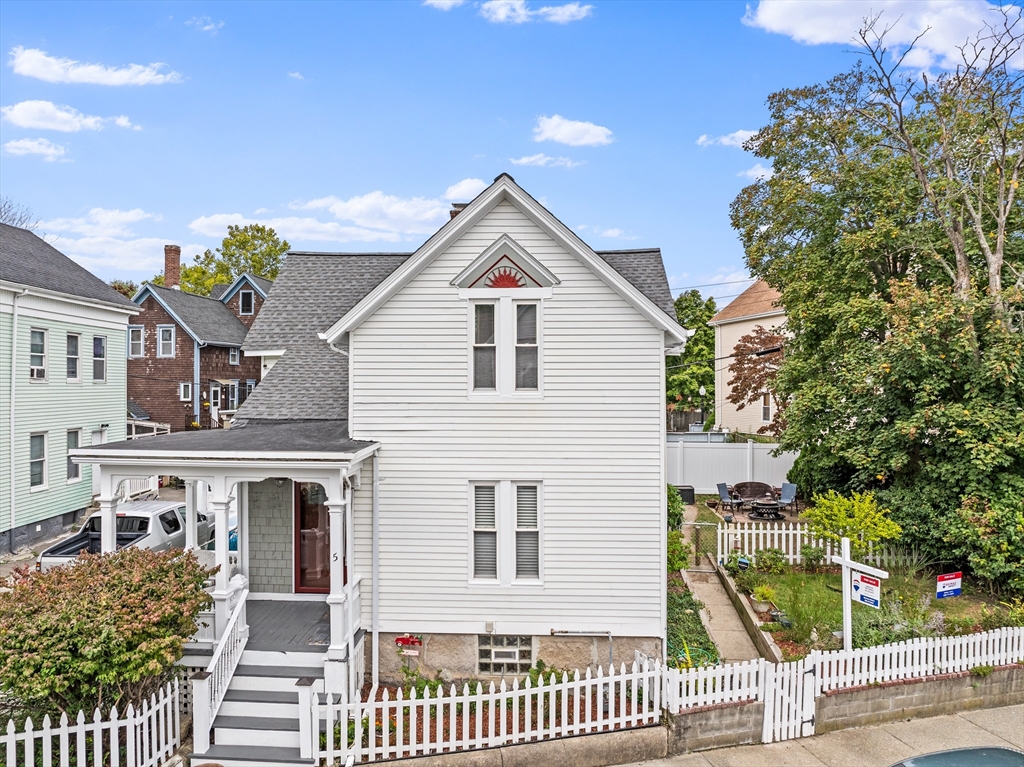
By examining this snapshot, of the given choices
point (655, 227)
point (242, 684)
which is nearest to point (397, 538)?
point (242, 684)

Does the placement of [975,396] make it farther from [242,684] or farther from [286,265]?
[286,265]

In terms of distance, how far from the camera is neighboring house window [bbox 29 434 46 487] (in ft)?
62.2

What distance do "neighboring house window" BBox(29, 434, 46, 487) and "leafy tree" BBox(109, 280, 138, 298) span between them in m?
40.8

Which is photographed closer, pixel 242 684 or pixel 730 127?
pixel 242 684

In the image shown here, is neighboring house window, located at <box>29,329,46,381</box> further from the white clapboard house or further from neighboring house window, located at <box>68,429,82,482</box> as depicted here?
the white clapboard house

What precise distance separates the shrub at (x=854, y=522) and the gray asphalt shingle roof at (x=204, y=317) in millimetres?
27575

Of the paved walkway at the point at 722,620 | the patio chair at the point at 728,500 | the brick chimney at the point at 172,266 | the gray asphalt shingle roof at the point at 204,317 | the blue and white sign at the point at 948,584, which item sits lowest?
the paved walkway at the point at 722,620

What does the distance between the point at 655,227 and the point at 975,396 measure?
16461 millimetres

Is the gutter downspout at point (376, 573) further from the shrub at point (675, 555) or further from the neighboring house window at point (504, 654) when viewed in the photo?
the shrub at point (675, 555)

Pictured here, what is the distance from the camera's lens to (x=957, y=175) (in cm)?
1466

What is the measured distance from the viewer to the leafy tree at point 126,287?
182 feet

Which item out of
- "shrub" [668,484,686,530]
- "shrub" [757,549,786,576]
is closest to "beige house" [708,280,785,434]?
"shrub" [668,484,686,530]

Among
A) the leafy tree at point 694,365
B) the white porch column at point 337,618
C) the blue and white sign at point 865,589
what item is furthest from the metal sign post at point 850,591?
the leafy tree at point 694,365

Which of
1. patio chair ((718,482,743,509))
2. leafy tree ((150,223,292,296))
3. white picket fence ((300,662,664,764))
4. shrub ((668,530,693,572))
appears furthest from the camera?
leafy tree ((150,223,292,296))
